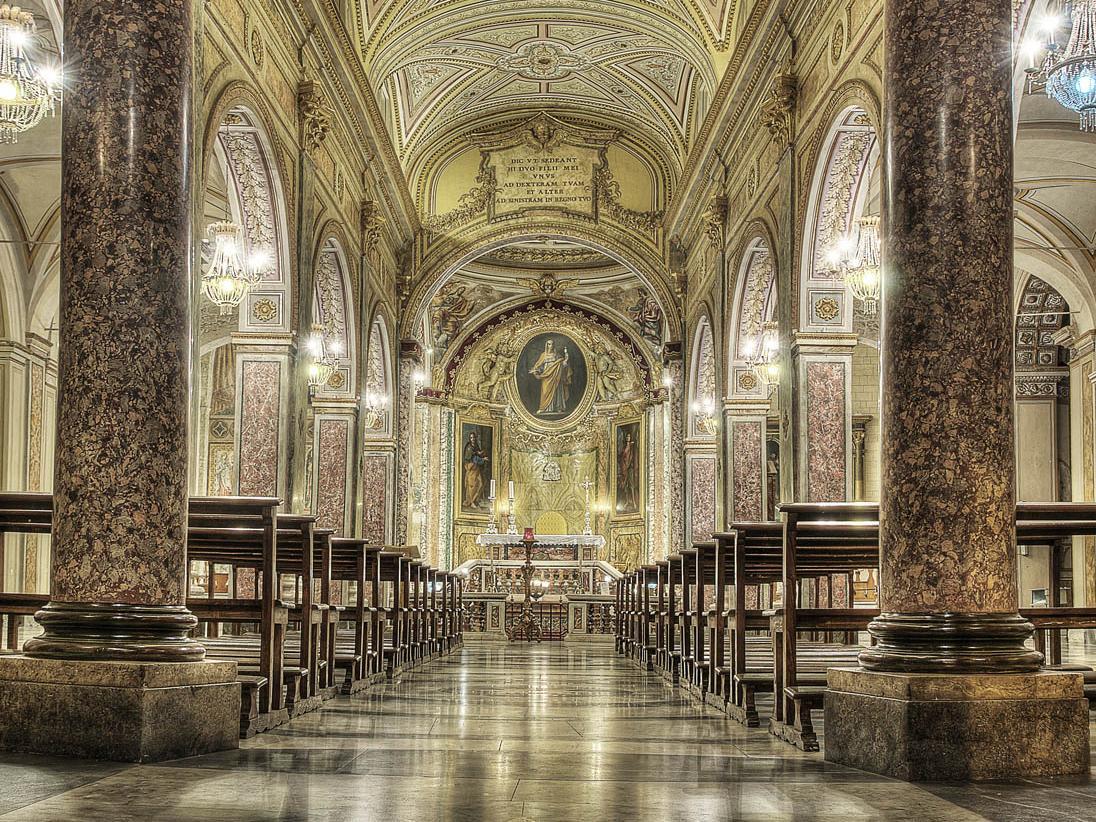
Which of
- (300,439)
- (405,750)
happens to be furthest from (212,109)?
(405,750)

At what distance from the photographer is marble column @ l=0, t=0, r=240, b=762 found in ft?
15.2

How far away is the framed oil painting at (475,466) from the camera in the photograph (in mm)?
28694

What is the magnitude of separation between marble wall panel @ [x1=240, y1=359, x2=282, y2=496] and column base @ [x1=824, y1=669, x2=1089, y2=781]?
28.4ft

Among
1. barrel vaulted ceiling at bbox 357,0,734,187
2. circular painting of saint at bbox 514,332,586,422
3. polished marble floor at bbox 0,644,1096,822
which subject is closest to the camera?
polished marble floor at bbox 0,644,1096,822

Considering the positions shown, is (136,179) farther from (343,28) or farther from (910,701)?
(343,28)

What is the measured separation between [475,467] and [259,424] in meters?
16.6

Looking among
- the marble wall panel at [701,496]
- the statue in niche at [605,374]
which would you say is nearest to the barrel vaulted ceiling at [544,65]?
the marble wall panel at [701,496]

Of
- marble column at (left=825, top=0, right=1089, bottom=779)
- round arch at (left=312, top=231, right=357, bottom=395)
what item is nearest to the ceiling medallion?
round arch at (left=312, top=231, right=357, bottom=395)

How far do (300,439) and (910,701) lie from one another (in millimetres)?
9061

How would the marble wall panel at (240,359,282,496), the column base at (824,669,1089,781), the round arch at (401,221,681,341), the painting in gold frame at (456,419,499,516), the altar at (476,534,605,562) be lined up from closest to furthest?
1. the column base at (824,669,1089,781)
2. the marble wall panel at (240,359,282,496)
3. the round arch at (401,221,681,341)
4. the altar at (476,534,605,562)
5. the painting in gold frame at (456,419,499,516)

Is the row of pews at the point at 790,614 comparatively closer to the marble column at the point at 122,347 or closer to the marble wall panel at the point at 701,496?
Result: the marble column at the point at 122,347

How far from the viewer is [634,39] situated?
19500mm

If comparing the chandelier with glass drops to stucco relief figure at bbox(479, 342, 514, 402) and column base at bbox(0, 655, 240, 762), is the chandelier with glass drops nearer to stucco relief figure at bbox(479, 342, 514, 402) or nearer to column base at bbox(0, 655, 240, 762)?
column base at bbox(0, 655, 240, 762)

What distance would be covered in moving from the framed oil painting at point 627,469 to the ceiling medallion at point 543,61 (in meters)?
9.75
